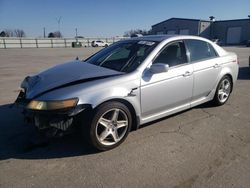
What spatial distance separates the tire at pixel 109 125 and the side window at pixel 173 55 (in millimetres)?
1079

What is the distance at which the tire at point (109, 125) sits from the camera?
3273 mm

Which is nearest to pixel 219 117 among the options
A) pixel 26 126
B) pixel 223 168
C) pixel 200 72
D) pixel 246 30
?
pixel 200 72

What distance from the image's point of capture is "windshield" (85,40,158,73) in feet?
12.9

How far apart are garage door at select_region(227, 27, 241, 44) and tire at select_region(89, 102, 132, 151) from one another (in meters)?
57.3

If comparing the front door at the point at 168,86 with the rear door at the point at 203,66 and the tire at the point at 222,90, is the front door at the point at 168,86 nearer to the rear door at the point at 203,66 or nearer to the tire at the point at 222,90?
the rear door at the point at 203,66

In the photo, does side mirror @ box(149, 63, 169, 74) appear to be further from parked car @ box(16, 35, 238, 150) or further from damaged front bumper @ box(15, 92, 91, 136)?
damaged front bumper @ box(15, 92, 91, 136)

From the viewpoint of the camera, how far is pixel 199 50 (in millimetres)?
4746

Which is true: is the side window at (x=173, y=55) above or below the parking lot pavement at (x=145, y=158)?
above

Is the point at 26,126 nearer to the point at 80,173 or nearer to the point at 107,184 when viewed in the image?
the point at 80,173

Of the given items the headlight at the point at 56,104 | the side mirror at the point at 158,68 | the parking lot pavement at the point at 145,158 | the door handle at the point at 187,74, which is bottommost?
the parking lot pavement at the point at 145,158

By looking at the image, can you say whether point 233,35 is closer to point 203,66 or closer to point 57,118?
point 203,66

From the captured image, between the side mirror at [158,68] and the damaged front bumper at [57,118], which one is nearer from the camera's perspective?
the damaged front bumper at [57,118]

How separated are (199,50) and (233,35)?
184 feet

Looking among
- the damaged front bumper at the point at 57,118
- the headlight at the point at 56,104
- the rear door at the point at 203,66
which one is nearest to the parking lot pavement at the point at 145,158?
the damaged front bumper at the point at 57,118
